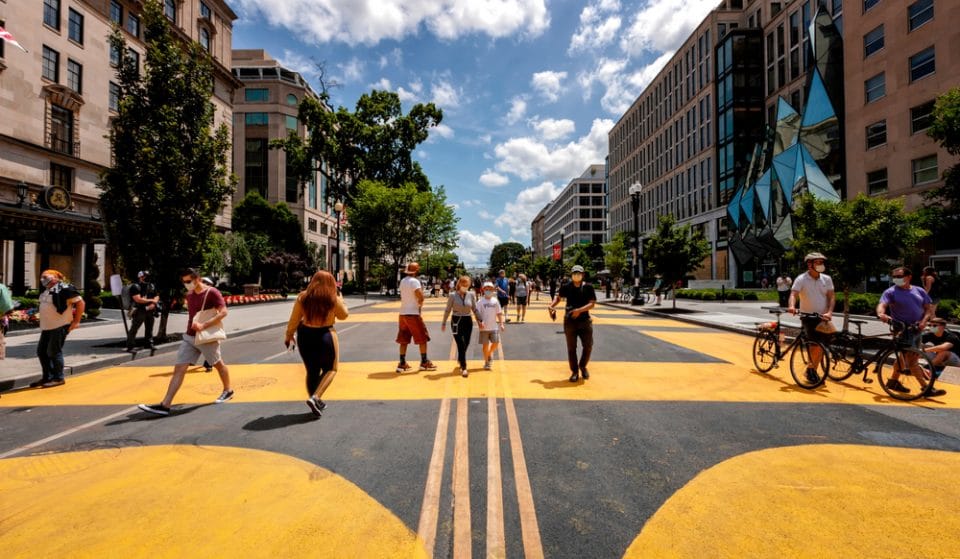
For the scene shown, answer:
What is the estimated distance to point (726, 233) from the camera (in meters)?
46.7

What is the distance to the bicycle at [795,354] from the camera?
6668 mm

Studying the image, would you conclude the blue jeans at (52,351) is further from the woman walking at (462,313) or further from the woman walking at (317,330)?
the woman walking at (462,313)

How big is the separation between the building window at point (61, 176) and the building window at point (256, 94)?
3899 centimetres

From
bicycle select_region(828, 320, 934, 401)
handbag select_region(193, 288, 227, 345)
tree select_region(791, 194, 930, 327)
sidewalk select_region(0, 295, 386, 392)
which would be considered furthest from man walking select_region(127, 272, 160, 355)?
tree select_region(791, 194, 930, 327)

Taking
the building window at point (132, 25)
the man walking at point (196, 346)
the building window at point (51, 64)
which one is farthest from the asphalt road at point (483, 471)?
the building window at point (132, 25)

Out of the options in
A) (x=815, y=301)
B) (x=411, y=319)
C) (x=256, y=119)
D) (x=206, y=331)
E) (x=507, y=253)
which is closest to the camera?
(x=206, y=331)

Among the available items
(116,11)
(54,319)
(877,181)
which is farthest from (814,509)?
(116,11)

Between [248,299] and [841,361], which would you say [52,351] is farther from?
[248,299]

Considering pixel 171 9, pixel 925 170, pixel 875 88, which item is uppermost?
pixel 171 9

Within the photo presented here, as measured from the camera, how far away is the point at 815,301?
6.81 metres

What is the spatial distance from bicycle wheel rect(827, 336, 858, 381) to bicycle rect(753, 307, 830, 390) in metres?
0.17

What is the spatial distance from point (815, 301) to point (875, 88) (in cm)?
3296

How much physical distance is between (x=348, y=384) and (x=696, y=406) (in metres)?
4.98

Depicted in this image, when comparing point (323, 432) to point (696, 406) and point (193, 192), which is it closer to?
point (696, 406)
